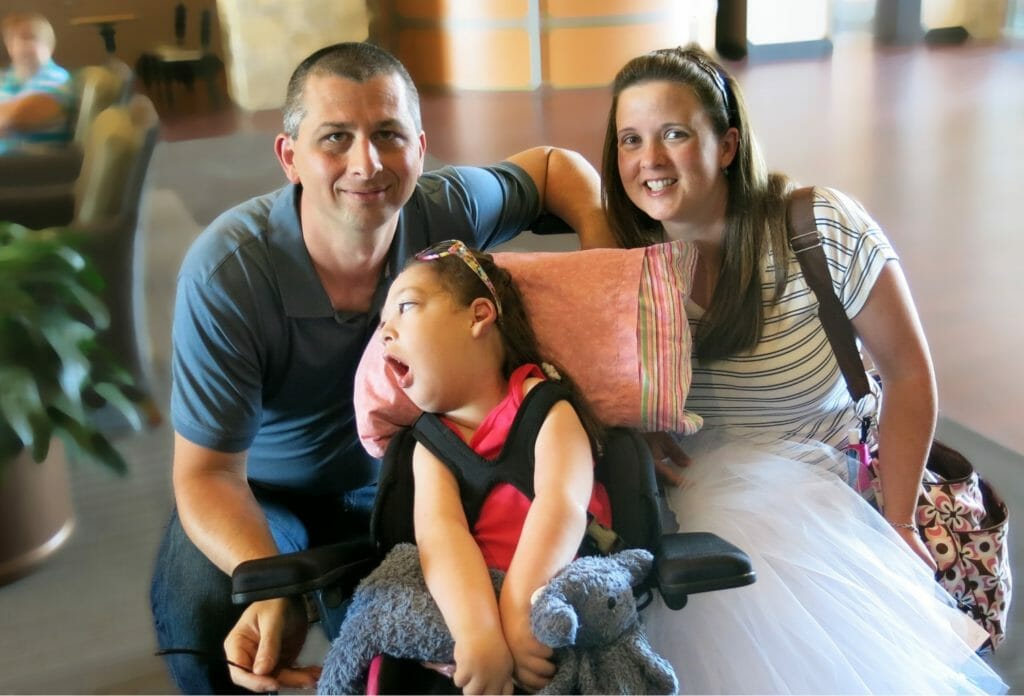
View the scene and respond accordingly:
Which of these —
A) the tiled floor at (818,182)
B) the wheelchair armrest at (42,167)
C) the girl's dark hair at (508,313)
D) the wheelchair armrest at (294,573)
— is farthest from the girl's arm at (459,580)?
the wheelchair armrest at (42,167)

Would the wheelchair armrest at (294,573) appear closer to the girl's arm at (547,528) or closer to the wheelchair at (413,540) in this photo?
the wheelchair at (413,540)

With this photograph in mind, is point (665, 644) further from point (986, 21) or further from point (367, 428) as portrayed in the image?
point (986, 21)

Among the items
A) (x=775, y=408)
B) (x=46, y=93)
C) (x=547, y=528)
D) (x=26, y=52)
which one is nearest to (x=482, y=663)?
(x=547, y=528)

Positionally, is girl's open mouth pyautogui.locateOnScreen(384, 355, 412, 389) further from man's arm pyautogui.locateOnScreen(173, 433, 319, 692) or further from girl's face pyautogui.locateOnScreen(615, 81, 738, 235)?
girl's face pyautogui.locateOnScreen(615, 81, 738, 235)

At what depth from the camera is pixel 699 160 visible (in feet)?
4.79

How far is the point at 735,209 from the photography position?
1524 mm

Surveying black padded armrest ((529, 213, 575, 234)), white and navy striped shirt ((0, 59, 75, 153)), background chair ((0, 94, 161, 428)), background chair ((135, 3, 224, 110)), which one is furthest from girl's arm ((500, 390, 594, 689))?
background chair ((135, 3, 224, 110))

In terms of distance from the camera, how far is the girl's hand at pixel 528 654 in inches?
41.1

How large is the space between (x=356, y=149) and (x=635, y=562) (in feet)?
2.45

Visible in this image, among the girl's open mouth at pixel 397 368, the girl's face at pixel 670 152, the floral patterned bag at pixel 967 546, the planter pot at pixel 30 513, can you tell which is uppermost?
the girl's face at pixel 670 152

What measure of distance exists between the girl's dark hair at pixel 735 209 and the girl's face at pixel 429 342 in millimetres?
455

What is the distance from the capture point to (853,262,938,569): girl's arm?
1455mm

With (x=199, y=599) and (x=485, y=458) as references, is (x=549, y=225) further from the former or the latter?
(x=199, y=599)

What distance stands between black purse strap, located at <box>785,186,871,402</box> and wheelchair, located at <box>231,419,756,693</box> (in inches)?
15.9
